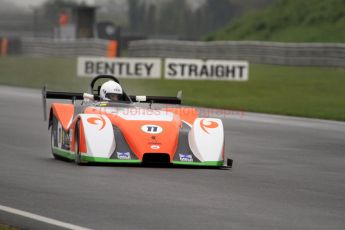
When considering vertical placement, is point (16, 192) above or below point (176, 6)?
below

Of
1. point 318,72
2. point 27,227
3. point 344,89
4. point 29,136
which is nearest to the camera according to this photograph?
point 27,227

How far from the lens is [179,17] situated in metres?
62.9

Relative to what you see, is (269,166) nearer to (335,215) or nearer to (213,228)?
(335,215)

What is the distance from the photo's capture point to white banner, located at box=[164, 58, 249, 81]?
88.3 ft

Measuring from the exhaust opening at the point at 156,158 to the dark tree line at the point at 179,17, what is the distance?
160 ft

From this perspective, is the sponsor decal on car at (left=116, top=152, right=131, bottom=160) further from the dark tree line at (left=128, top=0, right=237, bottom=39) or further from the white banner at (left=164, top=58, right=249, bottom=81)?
the dark tree line at (left=128, top=0, right=237, bottom=39)

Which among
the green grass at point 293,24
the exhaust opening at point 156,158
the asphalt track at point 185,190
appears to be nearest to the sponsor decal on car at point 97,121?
the asphalt track at point 185,190

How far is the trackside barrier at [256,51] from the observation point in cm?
3272

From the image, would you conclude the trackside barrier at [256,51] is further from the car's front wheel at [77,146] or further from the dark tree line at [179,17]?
the dark tree line at [179,17]

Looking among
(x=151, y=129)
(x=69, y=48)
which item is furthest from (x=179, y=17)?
(x=151, y=129)

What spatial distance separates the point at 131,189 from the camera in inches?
391

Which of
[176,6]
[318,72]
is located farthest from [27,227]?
[176,6]

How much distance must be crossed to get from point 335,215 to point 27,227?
7.97 ft

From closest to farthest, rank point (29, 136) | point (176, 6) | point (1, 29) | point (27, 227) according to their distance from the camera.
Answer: point (27, 227) < point (29, 136) < point (176, 6) < point (1, 29)
